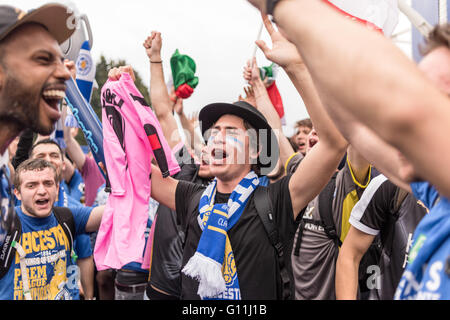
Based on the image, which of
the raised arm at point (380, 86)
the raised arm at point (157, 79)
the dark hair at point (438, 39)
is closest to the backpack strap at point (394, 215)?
the dark hair at point (438, 39)

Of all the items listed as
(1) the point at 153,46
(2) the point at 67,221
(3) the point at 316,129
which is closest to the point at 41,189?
(2) the point at 67,221

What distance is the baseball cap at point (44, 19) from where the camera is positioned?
4.01 feet

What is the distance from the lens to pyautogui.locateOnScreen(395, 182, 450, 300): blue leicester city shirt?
0.95 metres

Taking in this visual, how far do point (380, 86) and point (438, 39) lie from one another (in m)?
0.43

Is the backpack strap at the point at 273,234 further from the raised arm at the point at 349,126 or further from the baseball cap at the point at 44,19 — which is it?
the baseball cap at the point at 44,19

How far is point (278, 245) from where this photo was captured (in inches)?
93.8

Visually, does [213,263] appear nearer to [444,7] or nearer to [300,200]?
[300,200]

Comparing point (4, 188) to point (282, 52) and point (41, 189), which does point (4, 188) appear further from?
point (41, 189)

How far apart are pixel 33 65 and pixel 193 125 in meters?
4.11

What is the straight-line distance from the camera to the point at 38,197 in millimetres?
3045

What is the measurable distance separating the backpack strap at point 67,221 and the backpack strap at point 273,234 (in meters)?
1.56

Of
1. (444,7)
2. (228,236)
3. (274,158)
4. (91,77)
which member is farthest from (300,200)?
(91,77)

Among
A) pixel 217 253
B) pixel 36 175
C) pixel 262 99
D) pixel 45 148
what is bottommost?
pixel 217 253

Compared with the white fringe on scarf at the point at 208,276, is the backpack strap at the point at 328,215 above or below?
above
